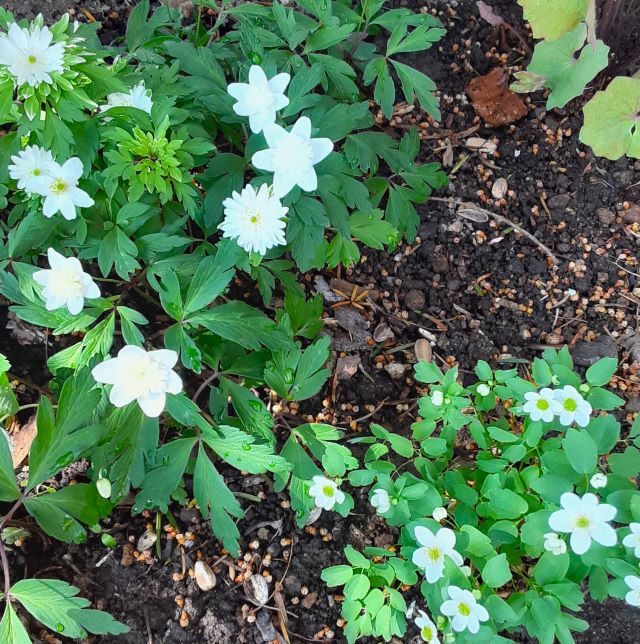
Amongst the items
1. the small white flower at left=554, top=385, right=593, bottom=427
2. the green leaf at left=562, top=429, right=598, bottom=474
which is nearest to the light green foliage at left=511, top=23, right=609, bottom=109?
the small white flower at left=554, top=385, right=593, bottom=427

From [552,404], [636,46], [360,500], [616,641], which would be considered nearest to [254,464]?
[360,500]

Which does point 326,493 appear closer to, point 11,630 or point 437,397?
point 437,397

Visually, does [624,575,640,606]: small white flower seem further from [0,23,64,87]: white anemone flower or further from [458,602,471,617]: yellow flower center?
[0,23,64,87]: white anemone flower

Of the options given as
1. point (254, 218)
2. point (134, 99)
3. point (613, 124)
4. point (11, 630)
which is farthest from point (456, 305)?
point (11, 630)

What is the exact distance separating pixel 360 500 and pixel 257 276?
0.75 m

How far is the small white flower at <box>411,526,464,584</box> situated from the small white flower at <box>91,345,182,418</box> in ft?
1.96

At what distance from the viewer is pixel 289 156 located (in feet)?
4.67

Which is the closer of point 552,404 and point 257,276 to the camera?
point 552,404

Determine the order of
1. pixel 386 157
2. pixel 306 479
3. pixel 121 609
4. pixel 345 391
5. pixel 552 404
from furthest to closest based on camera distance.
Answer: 1. pixel 345 391
2. pixel 386 157
3. pixel 121 609
4. pixel 306 479
5. pixel 552 404

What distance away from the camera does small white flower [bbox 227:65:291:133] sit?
1448 mm

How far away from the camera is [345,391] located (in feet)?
6.69

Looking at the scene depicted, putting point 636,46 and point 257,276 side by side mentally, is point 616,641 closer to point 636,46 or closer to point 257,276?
point 257,276

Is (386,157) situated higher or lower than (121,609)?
higher

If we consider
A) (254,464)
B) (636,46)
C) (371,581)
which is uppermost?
(636,46)
